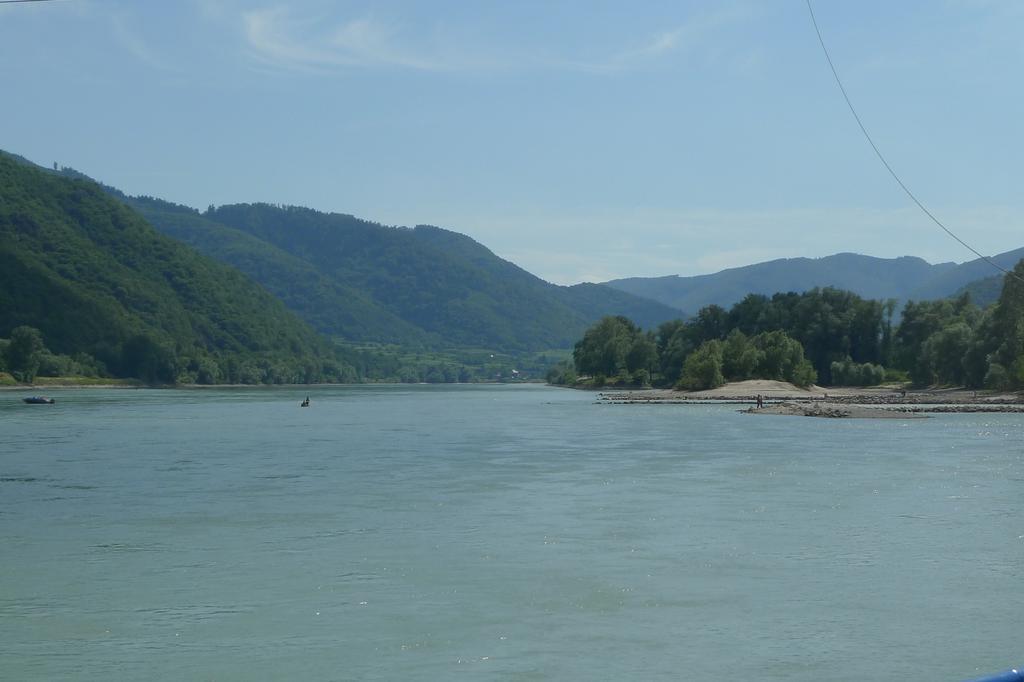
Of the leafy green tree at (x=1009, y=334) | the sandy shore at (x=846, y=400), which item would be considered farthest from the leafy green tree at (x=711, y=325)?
the leafy green tree at (x=1009, y=334)

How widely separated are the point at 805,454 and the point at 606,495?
17.5 m

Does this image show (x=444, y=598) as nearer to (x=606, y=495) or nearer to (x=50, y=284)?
(x=606, y=495)

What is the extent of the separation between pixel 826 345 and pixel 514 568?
14424 centimetres

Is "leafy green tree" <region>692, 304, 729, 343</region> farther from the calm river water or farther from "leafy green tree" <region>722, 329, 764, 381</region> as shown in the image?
the calm river water

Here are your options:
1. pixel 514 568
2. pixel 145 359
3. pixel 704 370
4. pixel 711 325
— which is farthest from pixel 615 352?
pixel 514 568

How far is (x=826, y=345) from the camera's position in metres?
158

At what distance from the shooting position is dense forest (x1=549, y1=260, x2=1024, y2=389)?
361ft

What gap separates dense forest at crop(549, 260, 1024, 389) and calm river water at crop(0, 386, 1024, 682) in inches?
2842

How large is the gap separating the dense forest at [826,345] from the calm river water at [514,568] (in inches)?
2842

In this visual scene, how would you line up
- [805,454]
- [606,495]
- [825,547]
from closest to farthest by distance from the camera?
[825,547], [606,495], [805,454]

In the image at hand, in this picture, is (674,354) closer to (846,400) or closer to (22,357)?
(846,400)

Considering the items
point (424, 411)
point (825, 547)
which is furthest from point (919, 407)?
point (825, 547)

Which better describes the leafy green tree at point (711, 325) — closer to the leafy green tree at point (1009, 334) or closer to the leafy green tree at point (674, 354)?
the leafy green tree at point (674, 354)

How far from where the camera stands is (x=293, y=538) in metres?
24.5
